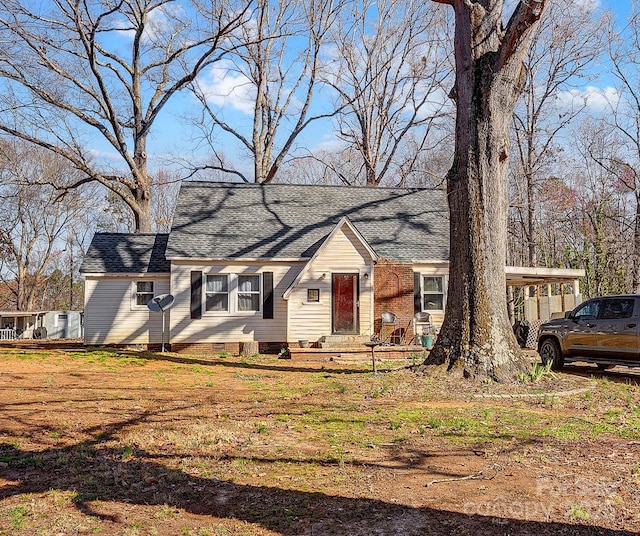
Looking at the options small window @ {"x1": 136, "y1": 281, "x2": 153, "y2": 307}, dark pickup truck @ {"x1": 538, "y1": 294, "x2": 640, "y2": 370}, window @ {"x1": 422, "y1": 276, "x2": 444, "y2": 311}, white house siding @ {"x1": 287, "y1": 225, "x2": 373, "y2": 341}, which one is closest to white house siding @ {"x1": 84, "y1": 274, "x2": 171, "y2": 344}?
small window @ {"x1": 136, "y1": 281, "x2": 153, "y2": 307}

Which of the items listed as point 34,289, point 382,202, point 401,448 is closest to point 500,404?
point 401,448

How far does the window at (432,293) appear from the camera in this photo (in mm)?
20094

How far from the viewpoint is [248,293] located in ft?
63.0

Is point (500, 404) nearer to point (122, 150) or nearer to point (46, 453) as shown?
point (46, 453)

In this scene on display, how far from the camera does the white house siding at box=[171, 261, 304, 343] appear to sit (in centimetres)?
1873

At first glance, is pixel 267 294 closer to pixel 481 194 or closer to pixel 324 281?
pixel 324 281

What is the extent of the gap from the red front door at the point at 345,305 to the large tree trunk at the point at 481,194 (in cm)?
757

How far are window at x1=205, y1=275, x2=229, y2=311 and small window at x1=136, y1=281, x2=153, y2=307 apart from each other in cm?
211

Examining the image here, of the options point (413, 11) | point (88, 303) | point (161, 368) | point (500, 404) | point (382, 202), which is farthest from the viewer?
point (413, 11)

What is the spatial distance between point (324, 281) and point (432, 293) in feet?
13.0

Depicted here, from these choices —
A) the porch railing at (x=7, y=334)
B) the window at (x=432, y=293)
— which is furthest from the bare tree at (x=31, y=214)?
the window at (x=432, y=293)

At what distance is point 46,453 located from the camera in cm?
593

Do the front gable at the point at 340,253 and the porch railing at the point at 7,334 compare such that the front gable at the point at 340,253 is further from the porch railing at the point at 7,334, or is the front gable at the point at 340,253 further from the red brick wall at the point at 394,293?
the porch railing at the point at 7,334

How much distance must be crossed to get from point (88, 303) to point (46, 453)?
1431 cm
